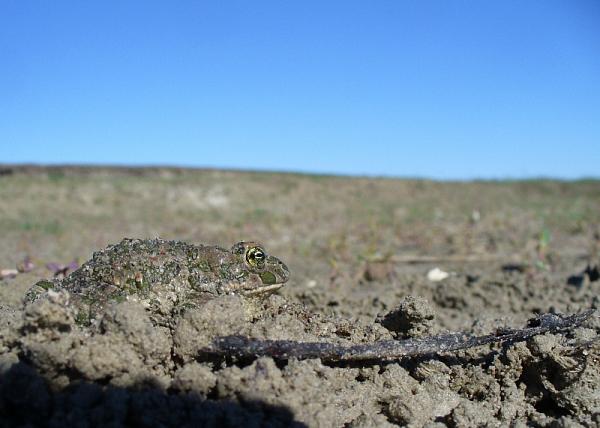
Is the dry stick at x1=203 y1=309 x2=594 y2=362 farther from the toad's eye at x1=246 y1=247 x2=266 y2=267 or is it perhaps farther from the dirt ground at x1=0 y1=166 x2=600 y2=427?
the toad's eye at x1=246 y1=247 x2=266 y2=267

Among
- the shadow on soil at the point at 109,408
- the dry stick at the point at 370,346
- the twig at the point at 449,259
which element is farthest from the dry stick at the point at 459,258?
the shadow on soil at the point at 109,408

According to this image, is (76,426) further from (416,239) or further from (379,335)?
(416,239)

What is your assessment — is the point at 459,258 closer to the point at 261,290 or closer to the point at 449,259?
the point at 449,259

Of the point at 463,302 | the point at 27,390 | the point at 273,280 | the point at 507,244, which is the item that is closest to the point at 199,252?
the point at 273,280

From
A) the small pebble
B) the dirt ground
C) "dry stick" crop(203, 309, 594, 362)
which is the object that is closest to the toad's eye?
the dirt ground

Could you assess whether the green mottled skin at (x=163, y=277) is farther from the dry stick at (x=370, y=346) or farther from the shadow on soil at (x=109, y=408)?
the shadow on soil at (x=109, y=408)

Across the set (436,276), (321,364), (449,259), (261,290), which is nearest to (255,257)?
(261,290)
